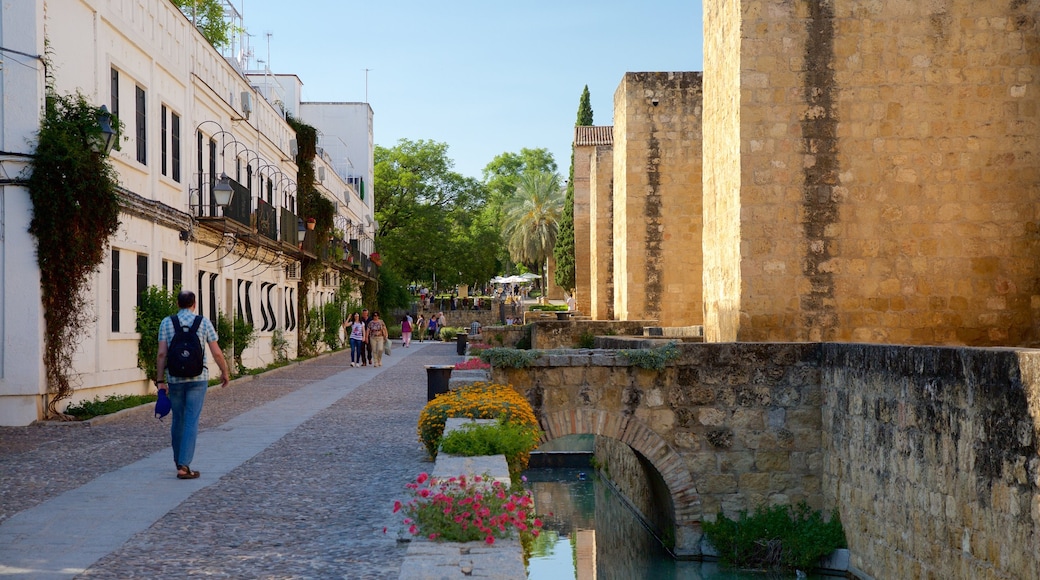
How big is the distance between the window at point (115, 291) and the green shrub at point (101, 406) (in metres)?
1.07

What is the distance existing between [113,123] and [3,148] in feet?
5.65

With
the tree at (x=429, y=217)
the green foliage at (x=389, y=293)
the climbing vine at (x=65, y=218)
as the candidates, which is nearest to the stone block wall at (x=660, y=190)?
the climbing vine at (x=65, y=218)

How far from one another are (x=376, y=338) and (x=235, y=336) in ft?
24.6

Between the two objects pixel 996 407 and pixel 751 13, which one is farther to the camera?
pixel 751 13

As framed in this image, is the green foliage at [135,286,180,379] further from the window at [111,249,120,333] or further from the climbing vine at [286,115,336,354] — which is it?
the climbing vine at [286,115,336,354]

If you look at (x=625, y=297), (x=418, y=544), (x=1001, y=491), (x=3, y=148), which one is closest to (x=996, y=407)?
(x=1001, y=491)

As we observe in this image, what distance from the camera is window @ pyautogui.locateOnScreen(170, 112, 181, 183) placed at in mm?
19875

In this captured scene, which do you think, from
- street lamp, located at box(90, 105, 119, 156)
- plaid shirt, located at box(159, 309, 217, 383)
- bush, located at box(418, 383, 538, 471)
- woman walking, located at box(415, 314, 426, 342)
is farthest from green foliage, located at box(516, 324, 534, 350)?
woman walking, located at box(415, 314, 426, 342)

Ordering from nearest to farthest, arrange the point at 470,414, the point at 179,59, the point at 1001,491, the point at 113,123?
the point at 1001,491 < the point at 470,414 < the point at 113,123 < the point at 179,59

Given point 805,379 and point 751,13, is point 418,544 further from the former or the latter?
point 751,13

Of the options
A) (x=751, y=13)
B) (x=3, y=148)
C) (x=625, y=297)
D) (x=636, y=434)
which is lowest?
(x=636, y=434)

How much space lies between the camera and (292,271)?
1281 inches

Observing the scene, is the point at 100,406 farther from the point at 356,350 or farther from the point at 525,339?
the point at 356,350

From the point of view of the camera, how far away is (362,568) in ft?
19.7
